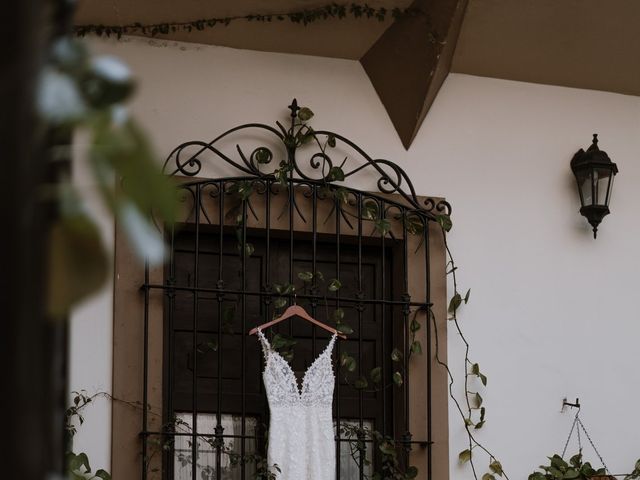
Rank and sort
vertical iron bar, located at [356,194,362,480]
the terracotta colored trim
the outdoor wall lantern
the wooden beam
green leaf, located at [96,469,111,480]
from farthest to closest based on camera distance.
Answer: the outdoor wall lantern, the wooden beam, vertical iron bar, located at [356,194,362,480], the terracotta colored trim, green leaf, located at [96,469,111,480]

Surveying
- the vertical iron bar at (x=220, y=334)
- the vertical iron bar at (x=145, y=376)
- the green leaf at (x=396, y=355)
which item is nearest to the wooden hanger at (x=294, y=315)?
the vertical iron bar at (x=220, y=334)

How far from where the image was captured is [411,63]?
4.86 m

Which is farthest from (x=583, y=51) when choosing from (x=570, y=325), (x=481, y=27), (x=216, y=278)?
(x=216, y=278)

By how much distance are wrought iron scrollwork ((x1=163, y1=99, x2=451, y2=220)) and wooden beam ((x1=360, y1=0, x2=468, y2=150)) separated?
20 cm

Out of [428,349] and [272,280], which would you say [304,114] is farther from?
[428,349]

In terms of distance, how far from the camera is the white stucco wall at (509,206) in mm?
4723

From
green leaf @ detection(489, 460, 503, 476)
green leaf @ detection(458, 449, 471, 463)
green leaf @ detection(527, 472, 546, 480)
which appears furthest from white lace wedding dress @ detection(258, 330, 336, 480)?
green leaf @ detection(527, 472, 546, 480)

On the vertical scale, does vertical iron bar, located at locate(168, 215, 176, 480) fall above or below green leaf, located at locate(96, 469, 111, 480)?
above

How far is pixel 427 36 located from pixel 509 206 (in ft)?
2.43

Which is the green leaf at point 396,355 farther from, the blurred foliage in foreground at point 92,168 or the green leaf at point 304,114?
the blurred foliage in foreground at point 92,168

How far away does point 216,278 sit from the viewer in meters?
4.65

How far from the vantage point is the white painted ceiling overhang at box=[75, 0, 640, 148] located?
461 centimetres

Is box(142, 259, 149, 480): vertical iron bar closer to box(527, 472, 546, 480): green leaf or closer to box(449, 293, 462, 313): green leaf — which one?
box(449, 293, 462, 313): green leaf

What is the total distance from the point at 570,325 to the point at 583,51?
107 centimetres
